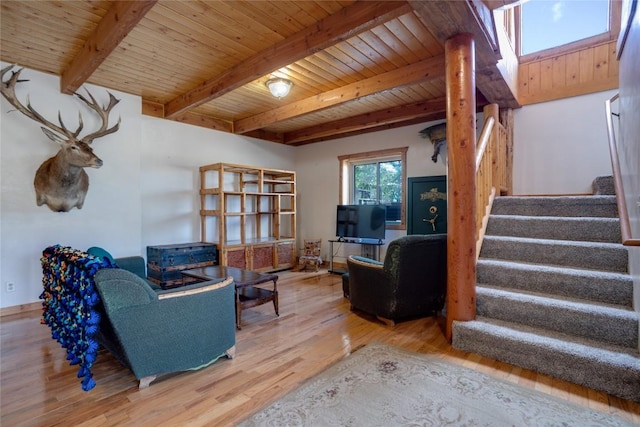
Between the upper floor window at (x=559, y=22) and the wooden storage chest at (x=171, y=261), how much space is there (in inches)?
222

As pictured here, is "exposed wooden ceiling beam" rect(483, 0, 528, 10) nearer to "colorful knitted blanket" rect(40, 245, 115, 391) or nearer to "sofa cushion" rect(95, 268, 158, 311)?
"sofa cushion" rect(95, 268, 158, 311)

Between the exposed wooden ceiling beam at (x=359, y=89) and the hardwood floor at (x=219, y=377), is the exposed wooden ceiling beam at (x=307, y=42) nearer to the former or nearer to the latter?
the exposed wooden ceiling beam at (x=359, y=89)

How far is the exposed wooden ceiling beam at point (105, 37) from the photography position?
2.44 meters

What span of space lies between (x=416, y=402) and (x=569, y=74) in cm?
451

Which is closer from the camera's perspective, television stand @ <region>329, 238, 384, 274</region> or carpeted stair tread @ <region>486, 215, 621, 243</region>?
carpeted stair tread @ <region>486, 215, 621, 243</region>

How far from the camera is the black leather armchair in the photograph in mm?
3186

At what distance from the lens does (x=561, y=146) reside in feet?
13.9

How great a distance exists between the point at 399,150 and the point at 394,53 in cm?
248

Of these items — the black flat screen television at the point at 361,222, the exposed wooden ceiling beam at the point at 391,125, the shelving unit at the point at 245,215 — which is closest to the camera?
the exposed wooden ceiling beam at the point at 391,125

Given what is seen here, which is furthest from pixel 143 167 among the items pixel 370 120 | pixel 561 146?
pixel 561 146

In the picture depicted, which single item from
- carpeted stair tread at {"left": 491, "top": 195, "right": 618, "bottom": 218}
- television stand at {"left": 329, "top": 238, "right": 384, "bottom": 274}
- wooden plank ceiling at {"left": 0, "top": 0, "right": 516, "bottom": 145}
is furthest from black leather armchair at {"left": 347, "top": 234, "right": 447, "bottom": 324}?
television stand at {"left": 329, "top": 238, "right": 384, "bottom": 274}

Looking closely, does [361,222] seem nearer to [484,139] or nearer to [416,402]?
[484,139]

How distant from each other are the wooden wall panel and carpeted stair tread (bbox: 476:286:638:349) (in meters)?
2.95

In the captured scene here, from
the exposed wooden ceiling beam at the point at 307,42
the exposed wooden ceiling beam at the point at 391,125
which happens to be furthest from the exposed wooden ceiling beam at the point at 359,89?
the exposed wooden ceiling beam at the point at 391,125
